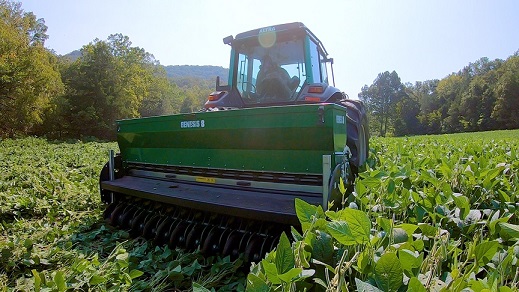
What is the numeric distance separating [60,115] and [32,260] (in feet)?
107

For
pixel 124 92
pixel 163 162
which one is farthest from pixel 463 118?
pixel 163 162

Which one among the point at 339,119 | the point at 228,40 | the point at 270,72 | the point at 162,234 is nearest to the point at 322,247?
the point at 339,119

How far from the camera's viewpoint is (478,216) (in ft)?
4.54

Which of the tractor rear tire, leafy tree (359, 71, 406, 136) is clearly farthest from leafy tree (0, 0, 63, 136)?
leafy tree (359, 71, 406, 136)

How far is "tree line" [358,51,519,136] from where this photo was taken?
47.8 metres

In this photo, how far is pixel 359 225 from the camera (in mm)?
1016

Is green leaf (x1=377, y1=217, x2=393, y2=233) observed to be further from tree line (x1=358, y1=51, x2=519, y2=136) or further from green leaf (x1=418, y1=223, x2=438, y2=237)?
tree line (x1=358, y1=51, x2=519, y2=136)

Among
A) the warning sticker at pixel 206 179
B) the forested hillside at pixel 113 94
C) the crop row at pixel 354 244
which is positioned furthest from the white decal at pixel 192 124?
the forested hillside at pixel 113 94

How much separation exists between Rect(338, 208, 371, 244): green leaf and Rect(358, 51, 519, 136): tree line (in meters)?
55.3

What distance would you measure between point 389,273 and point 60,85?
3612cm

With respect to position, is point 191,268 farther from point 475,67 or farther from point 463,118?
point 475,67

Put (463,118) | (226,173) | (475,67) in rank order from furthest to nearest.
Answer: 1. (475,67)
2. (463,118)
3. (226,173)

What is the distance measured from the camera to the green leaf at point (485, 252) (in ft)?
3.10

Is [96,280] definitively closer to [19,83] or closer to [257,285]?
[257,285]
